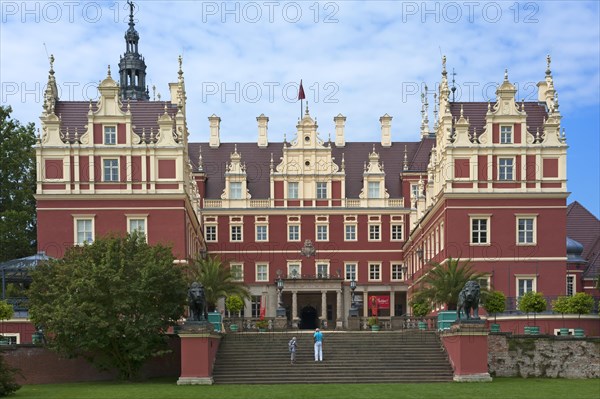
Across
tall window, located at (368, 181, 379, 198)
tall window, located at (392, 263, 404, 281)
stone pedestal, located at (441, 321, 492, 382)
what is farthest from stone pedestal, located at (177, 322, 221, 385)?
tall window, located at (368, 181, 379, 198)

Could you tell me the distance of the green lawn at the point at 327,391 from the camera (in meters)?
37.1

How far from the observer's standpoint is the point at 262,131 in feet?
295

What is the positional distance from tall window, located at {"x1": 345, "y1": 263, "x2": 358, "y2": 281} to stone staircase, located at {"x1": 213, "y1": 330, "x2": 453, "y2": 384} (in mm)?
32173

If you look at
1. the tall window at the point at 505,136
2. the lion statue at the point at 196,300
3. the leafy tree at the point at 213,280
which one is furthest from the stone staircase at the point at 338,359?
the tall window at the point at 505,136

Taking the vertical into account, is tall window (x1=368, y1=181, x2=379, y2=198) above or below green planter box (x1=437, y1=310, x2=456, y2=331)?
above

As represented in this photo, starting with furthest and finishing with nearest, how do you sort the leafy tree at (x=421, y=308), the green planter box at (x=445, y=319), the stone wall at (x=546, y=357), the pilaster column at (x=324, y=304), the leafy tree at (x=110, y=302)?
the pilaster column at (x=324, y=304), the leafy tree at (x=421, y=308), the green planter box at (x=445, y=319), the stone wall at (x=546, y=357), the leafy tree at (x=110, y=302)

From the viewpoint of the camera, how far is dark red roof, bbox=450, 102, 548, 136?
63.9 metres

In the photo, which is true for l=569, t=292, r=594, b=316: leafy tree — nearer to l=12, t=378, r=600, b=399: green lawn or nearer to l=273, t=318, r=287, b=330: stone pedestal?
l=12, t=378, r=600, b=399: green lawn

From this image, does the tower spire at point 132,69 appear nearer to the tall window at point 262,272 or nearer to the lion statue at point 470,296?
the tall window at point 262,272

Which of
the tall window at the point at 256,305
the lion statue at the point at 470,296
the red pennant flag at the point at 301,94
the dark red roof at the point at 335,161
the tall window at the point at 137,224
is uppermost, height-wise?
the red pennant flag at the point at 301,94

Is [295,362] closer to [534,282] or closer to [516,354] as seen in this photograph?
[516,354]

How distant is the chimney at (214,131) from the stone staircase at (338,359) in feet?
133

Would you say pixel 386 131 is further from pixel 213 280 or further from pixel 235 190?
pixel 213 280

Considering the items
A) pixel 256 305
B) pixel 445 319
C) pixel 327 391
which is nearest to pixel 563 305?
pixel 445 319
